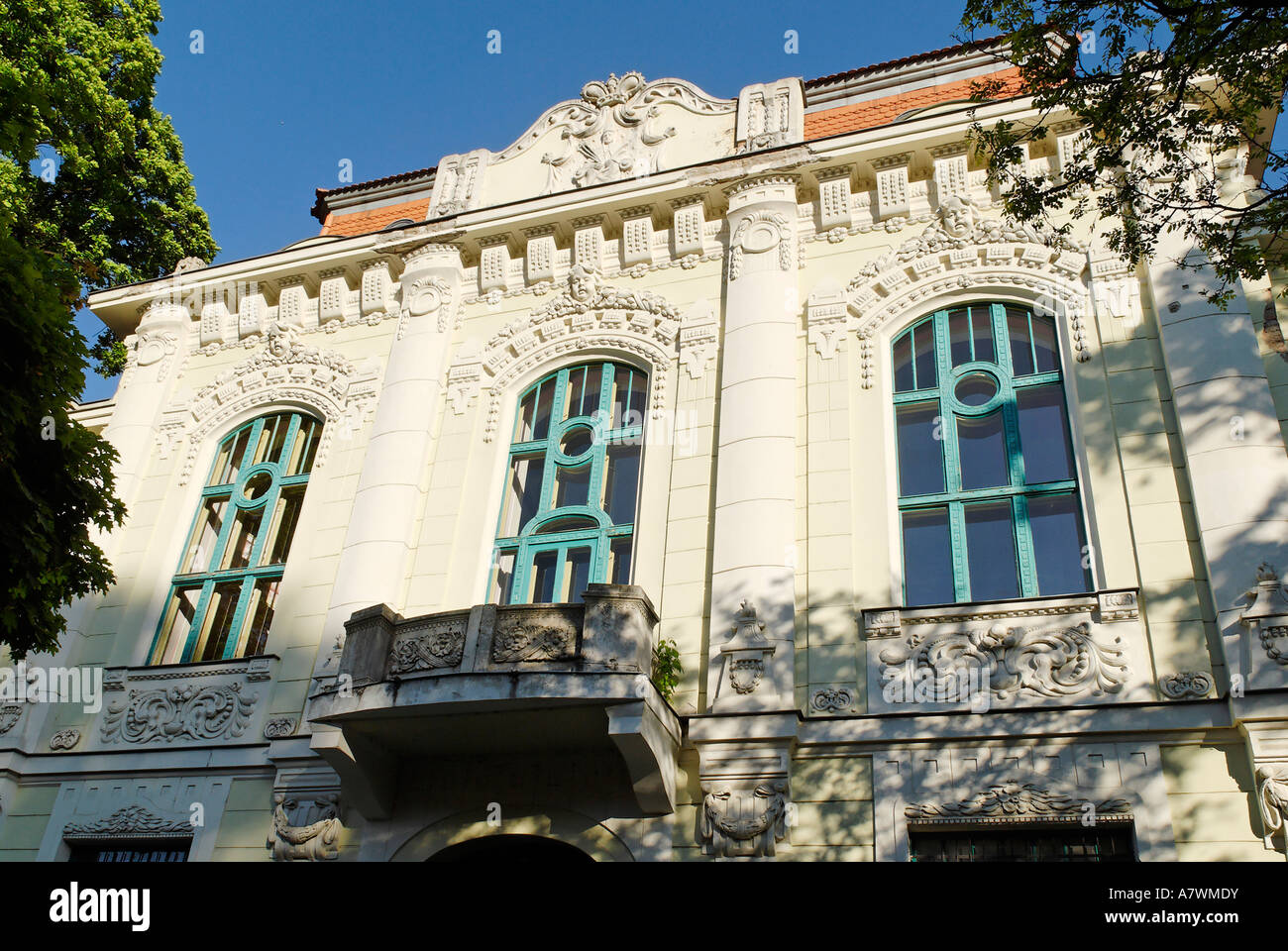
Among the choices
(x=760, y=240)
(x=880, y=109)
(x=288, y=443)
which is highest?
(x=880, y=109)

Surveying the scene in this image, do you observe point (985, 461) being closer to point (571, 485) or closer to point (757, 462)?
point (757, 462)

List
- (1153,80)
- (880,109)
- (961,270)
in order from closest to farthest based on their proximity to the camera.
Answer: (1153,80) → (961,270) → (880,109)

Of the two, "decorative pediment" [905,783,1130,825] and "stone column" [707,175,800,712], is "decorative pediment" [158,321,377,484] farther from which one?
"decorative pediment" [905,783,1130,825]

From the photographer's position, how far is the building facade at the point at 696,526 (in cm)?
1012

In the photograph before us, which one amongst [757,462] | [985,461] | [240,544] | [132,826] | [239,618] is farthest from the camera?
[240,544]

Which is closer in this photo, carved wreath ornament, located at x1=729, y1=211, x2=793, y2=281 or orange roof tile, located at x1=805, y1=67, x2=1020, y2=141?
carved wreath ornament, located at x1=729, y1=211, x2=793, y2=281

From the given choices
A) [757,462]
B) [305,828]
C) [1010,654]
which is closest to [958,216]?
[757,462]

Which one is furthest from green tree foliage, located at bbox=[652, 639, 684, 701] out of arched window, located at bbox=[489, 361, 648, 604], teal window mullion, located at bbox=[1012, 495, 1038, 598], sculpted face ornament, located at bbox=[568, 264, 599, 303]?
sculpted face ornament, located at bbox=[568, 264, 599, 303]

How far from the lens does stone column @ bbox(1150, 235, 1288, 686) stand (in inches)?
397

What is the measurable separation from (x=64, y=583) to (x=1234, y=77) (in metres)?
11.1

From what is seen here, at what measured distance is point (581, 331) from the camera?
14.9 m

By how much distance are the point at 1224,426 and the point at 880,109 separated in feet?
25.9

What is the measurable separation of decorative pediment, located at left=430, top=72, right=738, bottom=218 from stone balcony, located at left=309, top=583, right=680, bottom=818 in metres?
7.74
